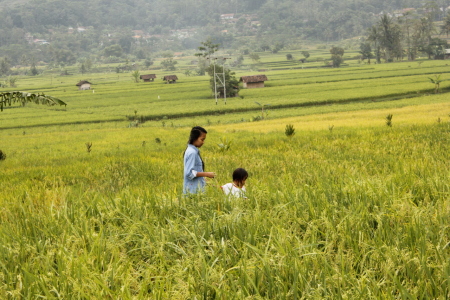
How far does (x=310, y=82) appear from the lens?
7625 centimetres

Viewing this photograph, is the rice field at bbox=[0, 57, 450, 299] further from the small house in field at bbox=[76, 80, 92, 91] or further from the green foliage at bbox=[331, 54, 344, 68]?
the green foliage at bbox=[331, 54, 344, 68]

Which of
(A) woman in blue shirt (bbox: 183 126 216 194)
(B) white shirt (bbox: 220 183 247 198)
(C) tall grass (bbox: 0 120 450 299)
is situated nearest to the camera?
(C) tall grass (bbox: 0 120 450 299)

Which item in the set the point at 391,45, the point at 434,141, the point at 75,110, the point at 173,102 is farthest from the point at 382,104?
the point at 391,45

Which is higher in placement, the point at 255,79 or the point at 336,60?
the point at 336,60

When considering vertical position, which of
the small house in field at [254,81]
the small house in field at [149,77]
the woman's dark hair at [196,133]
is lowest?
the small house in field at [254,81]

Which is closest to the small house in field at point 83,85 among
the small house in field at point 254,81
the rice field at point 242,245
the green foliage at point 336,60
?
the small house in field at point 254,81

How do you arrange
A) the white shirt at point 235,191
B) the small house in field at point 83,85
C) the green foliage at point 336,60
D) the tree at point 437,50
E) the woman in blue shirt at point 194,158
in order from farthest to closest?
the tree at point 437,50 → the green foliage at point 336,60 → the small house in field at point 83,85 → the woman in blue shirt at point 194,158 → the white shirt at point 235,191

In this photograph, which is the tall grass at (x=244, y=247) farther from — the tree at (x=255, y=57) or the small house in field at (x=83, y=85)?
the tree at (x=255, y=57)

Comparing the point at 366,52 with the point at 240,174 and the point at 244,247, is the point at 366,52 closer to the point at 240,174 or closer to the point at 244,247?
the point at 240,174

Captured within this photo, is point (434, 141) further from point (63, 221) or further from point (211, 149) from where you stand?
point (63, 221)

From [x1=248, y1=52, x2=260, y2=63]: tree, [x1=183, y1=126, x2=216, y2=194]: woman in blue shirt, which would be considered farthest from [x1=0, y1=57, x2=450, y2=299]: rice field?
[x1=248, y1=52, x2=260, y2=63]: tree

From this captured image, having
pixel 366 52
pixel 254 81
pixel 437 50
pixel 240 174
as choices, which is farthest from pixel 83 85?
pixel 240 174

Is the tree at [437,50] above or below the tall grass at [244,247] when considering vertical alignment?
above

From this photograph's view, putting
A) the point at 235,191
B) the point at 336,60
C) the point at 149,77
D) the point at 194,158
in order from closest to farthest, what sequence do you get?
1. the point at 235,191
2. the point at 194,158
3. the point at 149,77
4. the point at 336,60
